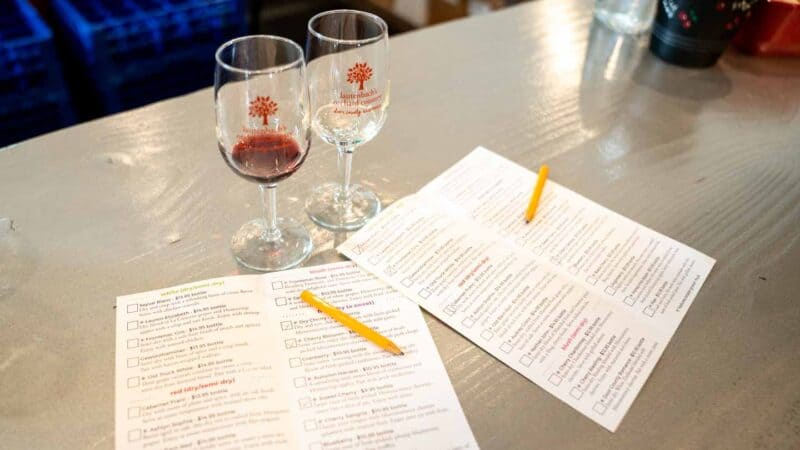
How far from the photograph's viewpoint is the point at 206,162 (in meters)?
0.83

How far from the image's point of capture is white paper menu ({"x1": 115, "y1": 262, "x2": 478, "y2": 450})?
0.53 m

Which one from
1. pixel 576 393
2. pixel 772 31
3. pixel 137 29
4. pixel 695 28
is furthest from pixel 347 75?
pixel 137 29

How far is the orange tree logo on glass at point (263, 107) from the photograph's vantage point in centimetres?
60

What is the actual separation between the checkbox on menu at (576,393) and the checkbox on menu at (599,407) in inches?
0.6

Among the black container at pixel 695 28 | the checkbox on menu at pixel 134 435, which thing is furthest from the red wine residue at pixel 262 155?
the black container at pixel 695 28

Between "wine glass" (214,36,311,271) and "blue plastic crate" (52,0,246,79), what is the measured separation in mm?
987

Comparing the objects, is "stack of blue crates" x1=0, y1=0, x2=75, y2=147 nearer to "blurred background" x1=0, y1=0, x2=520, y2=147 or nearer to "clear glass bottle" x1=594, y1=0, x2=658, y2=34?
"blurred background" x1=0, y1=0, x2=520, y2=147

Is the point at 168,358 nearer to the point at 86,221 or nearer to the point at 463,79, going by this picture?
the point at 86,221

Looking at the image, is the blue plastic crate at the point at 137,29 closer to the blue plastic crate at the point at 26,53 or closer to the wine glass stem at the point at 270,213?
the blue plastic crate at the point at 26,53

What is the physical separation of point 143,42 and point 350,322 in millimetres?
1205

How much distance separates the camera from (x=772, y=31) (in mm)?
1155

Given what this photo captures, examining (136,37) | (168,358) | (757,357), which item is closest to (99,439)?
(168,358)

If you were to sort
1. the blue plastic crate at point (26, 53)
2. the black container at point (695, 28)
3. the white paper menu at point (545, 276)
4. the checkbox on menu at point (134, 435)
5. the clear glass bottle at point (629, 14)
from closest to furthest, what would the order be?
the checkbox on menu at point (134, 435) → the white paper menu at point (545, 276) → the black container at point (695, 28) → the clear glass bottle at point (629, 14) → the blue plastic crate at point (26, 53)

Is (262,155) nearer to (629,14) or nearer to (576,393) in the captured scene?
(576,393)
